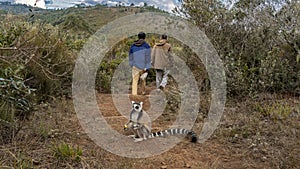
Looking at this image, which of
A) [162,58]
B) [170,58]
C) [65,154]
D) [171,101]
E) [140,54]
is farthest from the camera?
[170,58]

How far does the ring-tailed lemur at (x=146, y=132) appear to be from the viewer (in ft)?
16.3

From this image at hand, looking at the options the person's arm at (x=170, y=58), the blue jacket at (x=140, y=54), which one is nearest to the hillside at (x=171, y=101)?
the person's arm at (x=170, y=58)

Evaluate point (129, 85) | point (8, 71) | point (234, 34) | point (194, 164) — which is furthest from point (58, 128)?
point (234, 34)

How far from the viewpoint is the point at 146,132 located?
5016mm

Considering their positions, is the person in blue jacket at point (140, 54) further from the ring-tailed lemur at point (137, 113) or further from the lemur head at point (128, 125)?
the ring-tailed lemur at point (137, 113)

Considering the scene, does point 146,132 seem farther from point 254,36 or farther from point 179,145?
point 254,36

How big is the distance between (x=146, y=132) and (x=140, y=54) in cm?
270

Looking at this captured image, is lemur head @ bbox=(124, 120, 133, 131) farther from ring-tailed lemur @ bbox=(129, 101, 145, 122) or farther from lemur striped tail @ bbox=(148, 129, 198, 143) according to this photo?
lemur striped tail @ bbox=(148, 129, 198, 143)

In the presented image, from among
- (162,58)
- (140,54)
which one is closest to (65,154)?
(140,54)

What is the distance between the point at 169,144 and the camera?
4.91m

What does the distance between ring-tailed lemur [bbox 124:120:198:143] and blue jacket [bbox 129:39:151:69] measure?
2468 mm

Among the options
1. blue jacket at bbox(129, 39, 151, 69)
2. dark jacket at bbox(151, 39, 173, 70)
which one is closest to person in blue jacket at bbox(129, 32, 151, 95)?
blue jacket at bbox(129, 39, 151, 69)

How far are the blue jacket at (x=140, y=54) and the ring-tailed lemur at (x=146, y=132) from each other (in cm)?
247

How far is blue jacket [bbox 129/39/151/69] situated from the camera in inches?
288
